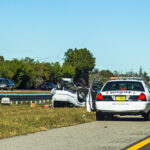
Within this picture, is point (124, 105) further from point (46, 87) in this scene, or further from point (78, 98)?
point (46, 87)

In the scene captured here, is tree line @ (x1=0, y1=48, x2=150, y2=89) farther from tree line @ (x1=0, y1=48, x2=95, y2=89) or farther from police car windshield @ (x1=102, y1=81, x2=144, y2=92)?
police car windshield @ (x1=102, y1=81, x2=144, y2=92)

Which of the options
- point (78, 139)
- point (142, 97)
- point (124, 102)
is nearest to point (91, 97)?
point (124, 102)

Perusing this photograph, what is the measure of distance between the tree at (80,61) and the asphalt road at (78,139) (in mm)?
137307

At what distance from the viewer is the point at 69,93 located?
23469mm

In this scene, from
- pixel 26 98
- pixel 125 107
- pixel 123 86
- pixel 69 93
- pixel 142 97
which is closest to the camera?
pixel 125 107

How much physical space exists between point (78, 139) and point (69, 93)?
44.3ft

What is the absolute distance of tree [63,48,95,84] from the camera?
151000 millimetres

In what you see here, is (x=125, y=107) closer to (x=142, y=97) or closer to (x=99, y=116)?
(x=142, y=97)

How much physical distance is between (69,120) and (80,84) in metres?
8.80

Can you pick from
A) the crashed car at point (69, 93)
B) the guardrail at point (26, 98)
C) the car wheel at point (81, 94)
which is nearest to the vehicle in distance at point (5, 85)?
the guardrail at point (26, 98)

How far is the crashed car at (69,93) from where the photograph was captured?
23.5 m

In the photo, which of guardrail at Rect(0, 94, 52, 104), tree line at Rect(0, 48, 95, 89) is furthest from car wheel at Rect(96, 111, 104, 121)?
tree line at Rect(0, 48, 95, 89)

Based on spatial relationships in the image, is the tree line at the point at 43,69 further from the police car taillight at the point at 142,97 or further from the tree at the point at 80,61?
the police car taillight at the point at 142,97

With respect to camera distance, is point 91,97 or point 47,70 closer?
point 91,97
